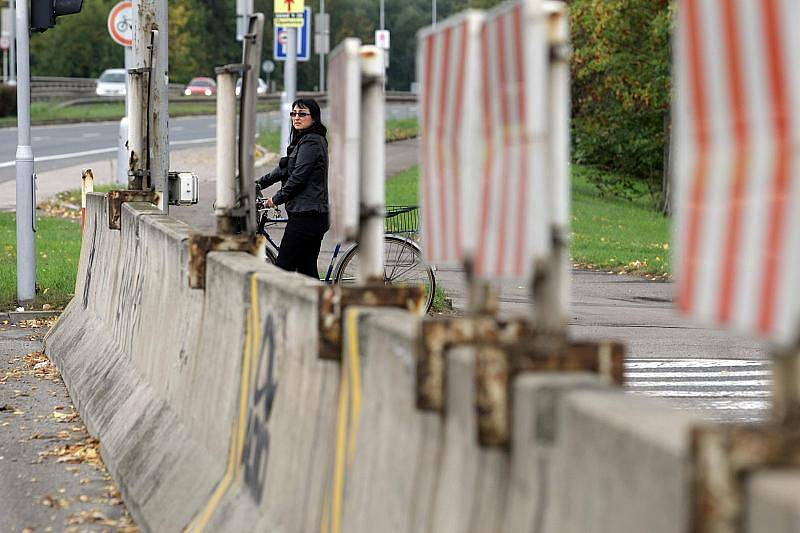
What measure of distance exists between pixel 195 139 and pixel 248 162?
41979 millimetres

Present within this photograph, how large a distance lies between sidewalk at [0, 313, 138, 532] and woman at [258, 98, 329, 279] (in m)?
2.05

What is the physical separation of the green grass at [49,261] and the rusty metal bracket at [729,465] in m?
13.7

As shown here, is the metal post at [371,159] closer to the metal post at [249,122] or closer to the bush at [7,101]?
the metal post at [249,122]

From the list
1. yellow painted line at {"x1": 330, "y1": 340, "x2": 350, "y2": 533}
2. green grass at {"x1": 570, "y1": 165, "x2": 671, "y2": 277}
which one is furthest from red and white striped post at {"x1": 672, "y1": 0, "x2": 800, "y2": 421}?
green grass at {"x1": 570, "y1": 165, "x2": 671, "y2": 277}

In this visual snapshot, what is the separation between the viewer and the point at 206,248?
716 centimetres

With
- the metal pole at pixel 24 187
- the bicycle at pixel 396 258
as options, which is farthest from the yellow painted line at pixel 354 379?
the metal pole at pixel 24 187

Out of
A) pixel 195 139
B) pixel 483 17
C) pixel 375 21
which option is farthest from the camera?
pixel 375 21

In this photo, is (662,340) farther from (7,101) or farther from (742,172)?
(7,101)

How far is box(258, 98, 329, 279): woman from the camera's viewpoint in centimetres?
1226

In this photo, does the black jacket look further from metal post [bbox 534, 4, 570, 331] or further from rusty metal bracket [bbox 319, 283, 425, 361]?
metal post [bbox 534, 4, 570, 331]

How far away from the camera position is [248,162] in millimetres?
7539

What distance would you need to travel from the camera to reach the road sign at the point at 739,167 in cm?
253

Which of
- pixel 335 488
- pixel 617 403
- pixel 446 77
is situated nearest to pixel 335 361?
pixel 335 488

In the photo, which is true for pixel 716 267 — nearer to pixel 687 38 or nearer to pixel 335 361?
pixel 687 38
